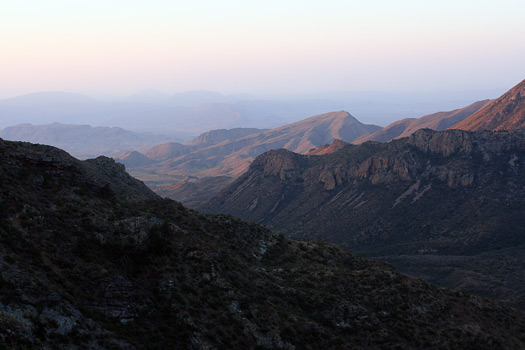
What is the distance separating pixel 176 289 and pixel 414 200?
320 ft

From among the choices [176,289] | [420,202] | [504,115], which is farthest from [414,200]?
[176,289]

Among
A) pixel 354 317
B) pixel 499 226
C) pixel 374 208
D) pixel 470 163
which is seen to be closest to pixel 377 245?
pixel 374 208

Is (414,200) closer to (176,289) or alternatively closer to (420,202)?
(420,202)

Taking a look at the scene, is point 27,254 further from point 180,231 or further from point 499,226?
point 499,226

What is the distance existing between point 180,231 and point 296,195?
10709 cm

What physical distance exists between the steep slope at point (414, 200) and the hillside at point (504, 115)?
31760mm

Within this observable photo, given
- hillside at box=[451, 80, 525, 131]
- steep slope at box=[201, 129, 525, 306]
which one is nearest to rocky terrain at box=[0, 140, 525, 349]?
steep slope at box=[201, 129, 525, 306]

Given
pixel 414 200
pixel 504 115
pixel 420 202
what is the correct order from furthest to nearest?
pixel 504 115
pixel 414 200
pixel 420 202

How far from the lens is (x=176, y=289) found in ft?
82.4

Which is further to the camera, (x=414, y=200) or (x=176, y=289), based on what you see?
(x=414, y=200)

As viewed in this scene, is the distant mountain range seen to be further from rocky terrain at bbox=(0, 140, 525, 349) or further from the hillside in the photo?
rocky terrain at bbox=(0, 140, 525, 349)

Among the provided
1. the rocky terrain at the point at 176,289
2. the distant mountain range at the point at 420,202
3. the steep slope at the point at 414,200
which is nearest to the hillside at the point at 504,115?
the distant mountain range at the point at 420,202

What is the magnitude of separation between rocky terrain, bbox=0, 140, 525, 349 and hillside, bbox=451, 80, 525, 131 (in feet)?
423

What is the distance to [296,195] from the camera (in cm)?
13712
